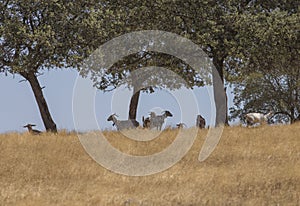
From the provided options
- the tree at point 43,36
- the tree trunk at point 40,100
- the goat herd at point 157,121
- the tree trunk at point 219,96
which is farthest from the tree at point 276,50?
the tree trunk at point 40,100

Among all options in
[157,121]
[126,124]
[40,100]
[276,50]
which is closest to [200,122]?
[157,121]

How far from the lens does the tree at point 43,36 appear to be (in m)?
Result: 33.6

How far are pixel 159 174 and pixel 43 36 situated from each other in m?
15.4

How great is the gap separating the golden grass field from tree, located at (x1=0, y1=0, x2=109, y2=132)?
8.26 m

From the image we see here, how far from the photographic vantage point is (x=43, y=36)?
3294 cm

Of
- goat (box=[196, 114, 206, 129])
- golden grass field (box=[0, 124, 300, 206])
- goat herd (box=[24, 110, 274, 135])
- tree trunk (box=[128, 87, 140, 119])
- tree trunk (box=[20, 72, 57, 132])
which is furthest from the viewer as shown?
tree trunk (box=[128, 87, 140, 119])

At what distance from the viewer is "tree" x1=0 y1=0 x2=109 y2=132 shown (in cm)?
3362

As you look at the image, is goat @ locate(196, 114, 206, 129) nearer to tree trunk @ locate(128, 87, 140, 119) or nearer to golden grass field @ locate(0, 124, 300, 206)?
golden grass field @ locate(0, 124, 300, 206)

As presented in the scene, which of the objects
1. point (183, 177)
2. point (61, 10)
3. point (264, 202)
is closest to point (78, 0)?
point (61, 10)

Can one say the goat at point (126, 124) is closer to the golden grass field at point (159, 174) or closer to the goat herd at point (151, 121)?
the goat herd at point (151, 121)

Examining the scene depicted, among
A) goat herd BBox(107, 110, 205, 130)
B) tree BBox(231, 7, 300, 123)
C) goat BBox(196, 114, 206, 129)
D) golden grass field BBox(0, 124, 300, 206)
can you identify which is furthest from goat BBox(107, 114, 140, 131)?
tree BBox(231, 7, 300, 123)

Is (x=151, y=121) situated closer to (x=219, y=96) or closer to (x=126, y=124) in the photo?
(x=126, y=124)

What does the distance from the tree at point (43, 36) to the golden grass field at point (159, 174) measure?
826cm

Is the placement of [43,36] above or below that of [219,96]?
above
